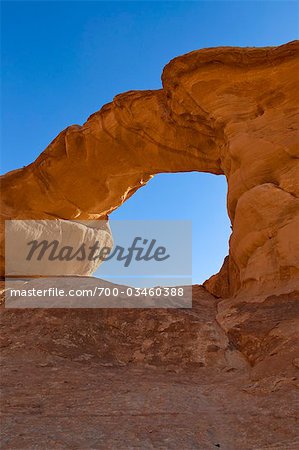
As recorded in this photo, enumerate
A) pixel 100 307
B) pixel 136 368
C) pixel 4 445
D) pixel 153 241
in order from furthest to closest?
pixel 153 241, pixel 100 307, pixel 136 368, pixel 4 445

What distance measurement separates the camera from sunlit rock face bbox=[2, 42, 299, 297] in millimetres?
8766

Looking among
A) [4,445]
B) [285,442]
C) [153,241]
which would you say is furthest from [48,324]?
[153,241]

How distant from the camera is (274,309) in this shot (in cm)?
703

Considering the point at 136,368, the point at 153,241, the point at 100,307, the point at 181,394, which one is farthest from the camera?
the point at 153,241

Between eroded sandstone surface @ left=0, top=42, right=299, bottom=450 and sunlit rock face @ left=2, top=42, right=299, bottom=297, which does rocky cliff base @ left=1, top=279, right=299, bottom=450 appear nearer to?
eroded sandstone surface @ left=0, top=42, right=299, bottom=450

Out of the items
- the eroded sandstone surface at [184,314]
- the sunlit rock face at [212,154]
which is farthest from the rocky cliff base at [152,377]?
the sunlit rock face at [212,154]

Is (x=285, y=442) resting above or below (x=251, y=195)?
below

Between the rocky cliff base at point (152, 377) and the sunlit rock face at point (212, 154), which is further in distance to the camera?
the sunlit rock face at point (212, 154)

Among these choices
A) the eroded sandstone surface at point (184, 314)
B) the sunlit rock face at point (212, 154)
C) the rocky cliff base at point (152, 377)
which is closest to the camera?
the rocky cliff base at point (152, 377)

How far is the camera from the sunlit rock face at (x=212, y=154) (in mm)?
8766

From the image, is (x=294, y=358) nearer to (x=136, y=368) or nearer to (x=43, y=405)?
(x=136, y=368)

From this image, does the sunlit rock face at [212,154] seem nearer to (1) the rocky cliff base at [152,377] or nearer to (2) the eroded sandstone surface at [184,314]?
(2) the eroded sandstone surface at [184,314]

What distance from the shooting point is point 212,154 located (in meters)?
14.1

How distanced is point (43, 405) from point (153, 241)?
9163 mm
